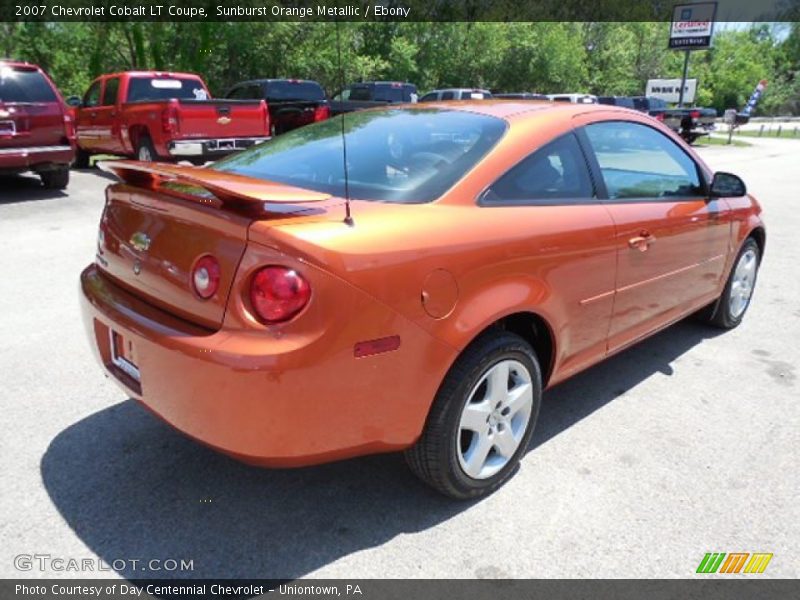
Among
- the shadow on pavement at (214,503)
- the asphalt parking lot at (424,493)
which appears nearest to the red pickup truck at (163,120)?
the asphalt parking lot at (424,493)

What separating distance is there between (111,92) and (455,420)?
38.3 feet

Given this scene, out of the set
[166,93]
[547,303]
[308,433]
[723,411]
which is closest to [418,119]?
[547,303]

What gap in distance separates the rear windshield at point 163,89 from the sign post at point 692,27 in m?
28.0

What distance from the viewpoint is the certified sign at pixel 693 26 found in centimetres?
3278

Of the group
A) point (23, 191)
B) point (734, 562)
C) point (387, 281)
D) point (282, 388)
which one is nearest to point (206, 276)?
point (282, 388)

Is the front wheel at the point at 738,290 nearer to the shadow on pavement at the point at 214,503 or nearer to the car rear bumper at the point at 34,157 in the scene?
the shadow on pavement at the point at 214,503

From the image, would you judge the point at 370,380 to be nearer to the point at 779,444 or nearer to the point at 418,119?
the point at 418,119

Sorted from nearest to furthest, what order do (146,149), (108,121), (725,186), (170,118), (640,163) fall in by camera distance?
(640,163) → (725,186) → (170,118) → (146,149) → (108,121)

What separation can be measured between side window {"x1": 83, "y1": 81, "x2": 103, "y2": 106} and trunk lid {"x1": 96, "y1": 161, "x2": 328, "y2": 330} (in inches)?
436

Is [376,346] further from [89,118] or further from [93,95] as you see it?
[93,95]

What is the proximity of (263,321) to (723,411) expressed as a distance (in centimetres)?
275

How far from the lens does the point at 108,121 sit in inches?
458

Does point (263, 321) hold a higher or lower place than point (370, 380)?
higher

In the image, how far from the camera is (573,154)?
3117 millimetres
